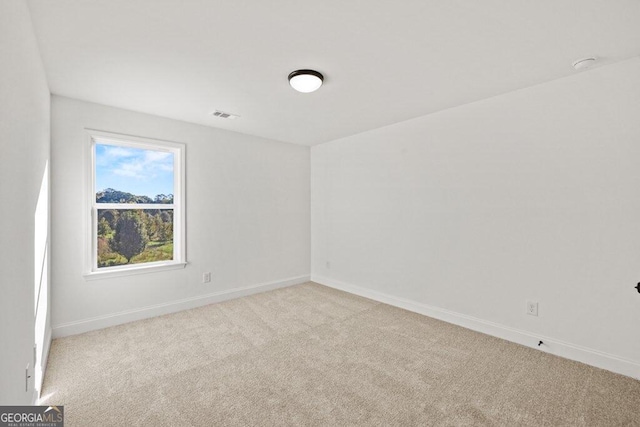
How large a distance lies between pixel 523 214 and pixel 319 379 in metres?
2.38

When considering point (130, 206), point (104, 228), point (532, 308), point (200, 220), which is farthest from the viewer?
point (200, 220)

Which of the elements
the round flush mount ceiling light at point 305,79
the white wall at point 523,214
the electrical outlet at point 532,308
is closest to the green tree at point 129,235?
the round flush mount ceiling light at point 305,79

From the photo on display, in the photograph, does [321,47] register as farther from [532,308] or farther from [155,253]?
[155,253]

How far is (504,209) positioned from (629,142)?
3.27ft

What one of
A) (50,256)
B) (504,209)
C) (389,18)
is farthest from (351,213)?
(50,256)

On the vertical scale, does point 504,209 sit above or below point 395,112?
below

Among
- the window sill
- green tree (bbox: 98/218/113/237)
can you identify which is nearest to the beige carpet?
the window sill

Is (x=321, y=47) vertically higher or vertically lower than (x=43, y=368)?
higher

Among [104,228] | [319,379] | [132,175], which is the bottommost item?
[319,379]

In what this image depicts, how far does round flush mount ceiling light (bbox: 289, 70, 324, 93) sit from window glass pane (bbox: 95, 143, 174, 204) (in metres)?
2.14

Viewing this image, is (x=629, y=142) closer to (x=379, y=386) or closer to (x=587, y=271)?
(x=587, y=271)

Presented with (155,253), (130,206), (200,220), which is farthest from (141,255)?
(200,220)

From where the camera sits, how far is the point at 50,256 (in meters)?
2.80

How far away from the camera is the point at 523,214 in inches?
109
